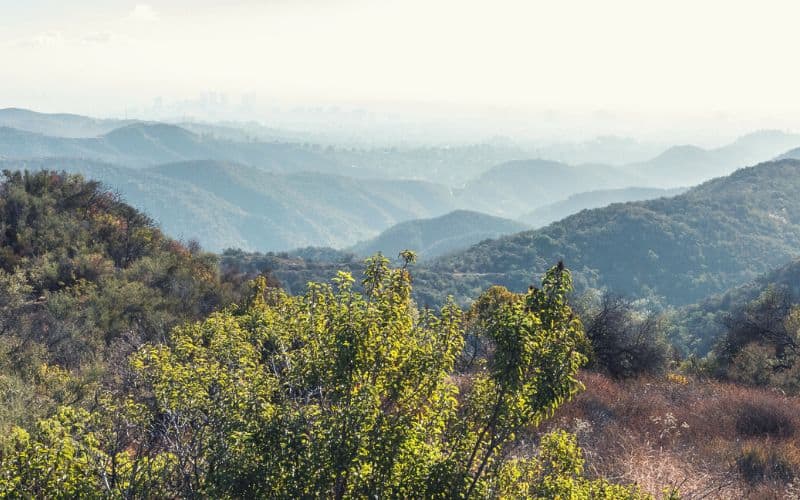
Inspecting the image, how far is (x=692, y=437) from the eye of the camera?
15008mm

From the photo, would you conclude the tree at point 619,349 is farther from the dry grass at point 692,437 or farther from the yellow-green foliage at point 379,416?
the yellow-green foliage at point 379,416

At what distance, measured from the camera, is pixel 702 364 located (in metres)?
31.3

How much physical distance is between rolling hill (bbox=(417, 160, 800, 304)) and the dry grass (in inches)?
4383

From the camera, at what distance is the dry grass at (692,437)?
40.0 feet

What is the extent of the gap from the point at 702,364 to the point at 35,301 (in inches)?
1501

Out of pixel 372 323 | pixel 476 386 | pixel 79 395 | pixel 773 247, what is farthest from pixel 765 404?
pixel 773 247

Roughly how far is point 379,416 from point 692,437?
12.3 m

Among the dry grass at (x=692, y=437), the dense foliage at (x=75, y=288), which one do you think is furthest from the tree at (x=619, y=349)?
the dense foliage at (x=75, y=288)

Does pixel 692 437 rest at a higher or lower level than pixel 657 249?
higher

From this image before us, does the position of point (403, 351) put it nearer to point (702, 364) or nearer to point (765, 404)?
point (765, 404)

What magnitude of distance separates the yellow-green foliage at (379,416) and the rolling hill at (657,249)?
122 meters

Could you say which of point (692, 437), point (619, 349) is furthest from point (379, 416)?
point (619, 349)

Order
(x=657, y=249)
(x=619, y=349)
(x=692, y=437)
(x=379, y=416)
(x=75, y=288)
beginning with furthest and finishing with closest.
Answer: (x=657, y=249), (x=75, y=288), (x=619, y=349), (x=692, y=437), (x=379, y=416)

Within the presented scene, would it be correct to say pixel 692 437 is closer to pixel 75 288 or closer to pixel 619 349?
pixel 619 349
